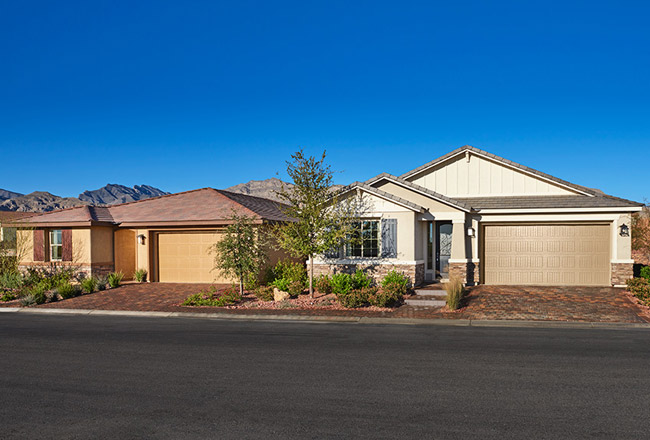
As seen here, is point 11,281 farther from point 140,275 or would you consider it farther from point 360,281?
point 360,281

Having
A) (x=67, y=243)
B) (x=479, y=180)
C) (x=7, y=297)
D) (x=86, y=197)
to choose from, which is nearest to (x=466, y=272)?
(x=479, y=180)

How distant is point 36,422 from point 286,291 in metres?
10.6

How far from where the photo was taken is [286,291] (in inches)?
637

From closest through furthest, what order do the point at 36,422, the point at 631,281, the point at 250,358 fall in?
the point at 36,422
the point at 250,358
the point at 631,281

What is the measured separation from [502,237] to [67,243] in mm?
18449

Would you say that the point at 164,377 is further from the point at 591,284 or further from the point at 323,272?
the point at 591,284

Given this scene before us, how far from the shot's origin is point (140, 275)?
21141mm

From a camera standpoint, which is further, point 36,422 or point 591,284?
point 591,284

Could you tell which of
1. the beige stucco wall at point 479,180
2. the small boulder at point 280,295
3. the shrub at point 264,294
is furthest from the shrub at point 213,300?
the beige stucco wall at point 479,180

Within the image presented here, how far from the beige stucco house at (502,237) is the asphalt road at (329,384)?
21.6 feet

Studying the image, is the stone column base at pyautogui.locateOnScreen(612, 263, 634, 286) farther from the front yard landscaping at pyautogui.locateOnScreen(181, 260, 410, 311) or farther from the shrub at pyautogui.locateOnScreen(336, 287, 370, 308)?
the shrub at pyautogui.locateOnScreen(336, 287, 370, 308)

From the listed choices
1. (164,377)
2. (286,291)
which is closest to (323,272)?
(286,291)

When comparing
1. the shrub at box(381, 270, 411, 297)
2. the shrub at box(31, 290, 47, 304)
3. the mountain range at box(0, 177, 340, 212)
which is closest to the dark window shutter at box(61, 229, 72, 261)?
the shrub at box(31, 290, 47, 304)

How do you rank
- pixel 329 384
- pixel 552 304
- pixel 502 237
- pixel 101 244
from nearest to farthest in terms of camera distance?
pixel 329 384 < pixel 552 304 < pixel 502 237 < pixel 101 244
